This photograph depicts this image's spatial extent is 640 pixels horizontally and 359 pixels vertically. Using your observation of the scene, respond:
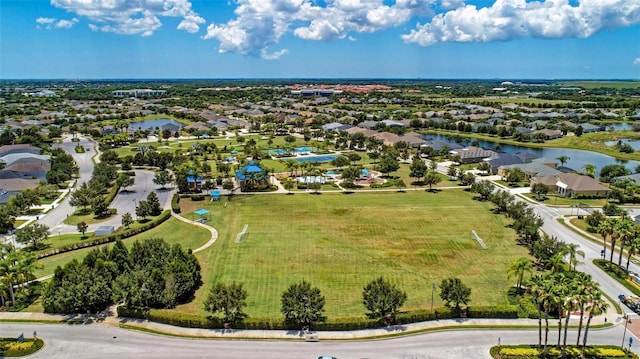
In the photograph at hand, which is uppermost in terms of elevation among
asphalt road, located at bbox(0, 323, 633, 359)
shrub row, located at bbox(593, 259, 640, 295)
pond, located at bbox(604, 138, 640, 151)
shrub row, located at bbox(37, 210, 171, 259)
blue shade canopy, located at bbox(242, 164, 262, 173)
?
pond, located at bbox(604, 138, 640, 151)

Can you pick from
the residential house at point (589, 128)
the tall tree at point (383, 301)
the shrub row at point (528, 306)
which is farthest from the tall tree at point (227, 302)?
the residential house at point (589, 128)

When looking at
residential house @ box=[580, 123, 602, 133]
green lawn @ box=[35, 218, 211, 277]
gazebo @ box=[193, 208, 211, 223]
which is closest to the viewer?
green lawn @ box=[35, 218, 211, 277]

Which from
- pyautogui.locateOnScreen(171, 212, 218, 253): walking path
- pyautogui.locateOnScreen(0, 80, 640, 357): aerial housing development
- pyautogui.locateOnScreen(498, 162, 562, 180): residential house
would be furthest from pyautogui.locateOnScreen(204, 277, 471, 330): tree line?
pyautogui.locateOnScreen(498, 162, 562, 180): residential house

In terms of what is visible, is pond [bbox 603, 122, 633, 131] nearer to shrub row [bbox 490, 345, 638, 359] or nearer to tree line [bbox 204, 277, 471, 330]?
shrub row [bbox 490, 345, 638, 359]

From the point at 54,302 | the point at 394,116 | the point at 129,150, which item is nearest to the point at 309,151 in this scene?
the point at 129,150

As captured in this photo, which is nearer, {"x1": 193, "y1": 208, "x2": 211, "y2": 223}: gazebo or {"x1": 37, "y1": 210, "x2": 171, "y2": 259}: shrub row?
{"x1": 37, "y1": 210, "x2": 171, "y2": 259}: shrub row

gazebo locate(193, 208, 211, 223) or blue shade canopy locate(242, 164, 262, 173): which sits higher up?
blue shade canopy locate(242, 164, 262, 173)
